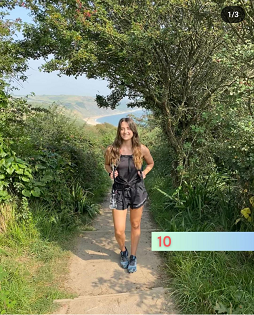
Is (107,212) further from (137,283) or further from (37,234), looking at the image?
(137,283)

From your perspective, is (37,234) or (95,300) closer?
(95,300)

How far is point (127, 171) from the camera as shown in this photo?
120 inches

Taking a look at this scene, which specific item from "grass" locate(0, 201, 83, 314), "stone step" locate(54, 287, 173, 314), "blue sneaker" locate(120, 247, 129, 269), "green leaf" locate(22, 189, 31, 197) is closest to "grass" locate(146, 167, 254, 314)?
"stone step" locate(54, 287, 173, 314)

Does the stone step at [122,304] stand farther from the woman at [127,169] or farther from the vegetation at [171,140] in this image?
the woman at [127,169]

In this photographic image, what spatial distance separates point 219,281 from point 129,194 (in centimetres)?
131

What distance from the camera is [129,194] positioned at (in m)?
3.08

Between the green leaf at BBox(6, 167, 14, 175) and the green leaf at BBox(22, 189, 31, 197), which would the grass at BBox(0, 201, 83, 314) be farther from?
the green leaf at BBox(6, 167, 14, 175)

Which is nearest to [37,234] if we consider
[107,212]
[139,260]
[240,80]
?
[139,260]

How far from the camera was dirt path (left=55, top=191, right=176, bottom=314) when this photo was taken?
8.29 feet

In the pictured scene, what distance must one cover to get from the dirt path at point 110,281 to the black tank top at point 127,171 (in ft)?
3.81

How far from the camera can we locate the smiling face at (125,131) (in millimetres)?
2980

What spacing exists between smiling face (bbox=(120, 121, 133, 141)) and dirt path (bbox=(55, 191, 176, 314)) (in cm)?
168

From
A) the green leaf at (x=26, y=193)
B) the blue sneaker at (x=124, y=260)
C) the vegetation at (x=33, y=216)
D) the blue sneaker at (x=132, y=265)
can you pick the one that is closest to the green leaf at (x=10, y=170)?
the vegetation at (x=33, y=216)

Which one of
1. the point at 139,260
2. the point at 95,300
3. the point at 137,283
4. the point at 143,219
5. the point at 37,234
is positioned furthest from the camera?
the point at 143,219
